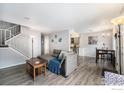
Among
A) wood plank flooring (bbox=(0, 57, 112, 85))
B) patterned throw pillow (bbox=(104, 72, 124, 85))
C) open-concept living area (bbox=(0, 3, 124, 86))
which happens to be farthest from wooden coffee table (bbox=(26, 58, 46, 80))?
patterned throw pillow (bbox=(104, 72, 124, 85))

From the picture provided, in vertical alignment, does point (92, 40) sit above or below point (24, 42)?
above

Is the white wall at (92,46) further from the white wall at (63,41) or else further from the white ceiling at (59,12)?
the white ceiling at (59,12)

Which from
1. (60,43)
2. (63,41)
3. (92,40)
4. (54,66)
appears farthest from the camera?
(92,40)

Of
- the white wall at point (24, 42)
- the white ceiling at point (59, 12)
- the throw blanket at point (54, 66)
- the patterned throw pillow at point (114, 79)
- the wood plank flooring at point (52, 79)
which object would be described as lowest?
the wood plank flooring at point (52, 79)

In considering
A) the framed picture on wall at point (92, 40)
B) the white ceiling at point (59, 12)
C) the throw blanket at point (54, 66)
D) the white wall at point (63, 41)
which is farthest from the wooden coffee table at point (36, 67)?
the framed picture on wall at point (92, 40)

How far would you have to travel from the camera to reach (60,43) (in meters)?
6.17

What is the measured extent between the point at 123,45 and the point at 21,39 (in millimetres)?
5061

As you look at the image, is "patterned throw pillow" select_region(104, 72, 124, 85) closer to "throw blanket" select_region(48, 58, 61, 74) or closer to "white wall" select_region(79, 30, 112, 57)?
"throw blanket" select_region(48, 58, 61, 74)

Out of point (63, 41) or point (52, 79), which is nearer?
point (52, 79)

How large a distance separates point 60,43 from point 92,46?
9.62 ft

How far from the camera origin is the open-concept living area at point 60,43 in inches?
98.2

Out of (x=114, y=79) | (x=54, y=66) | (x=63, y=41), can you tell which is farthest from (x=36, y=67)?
(x=63, y=41)

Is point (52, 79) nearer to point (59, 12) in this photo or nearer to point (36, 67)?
point (36, 67)
